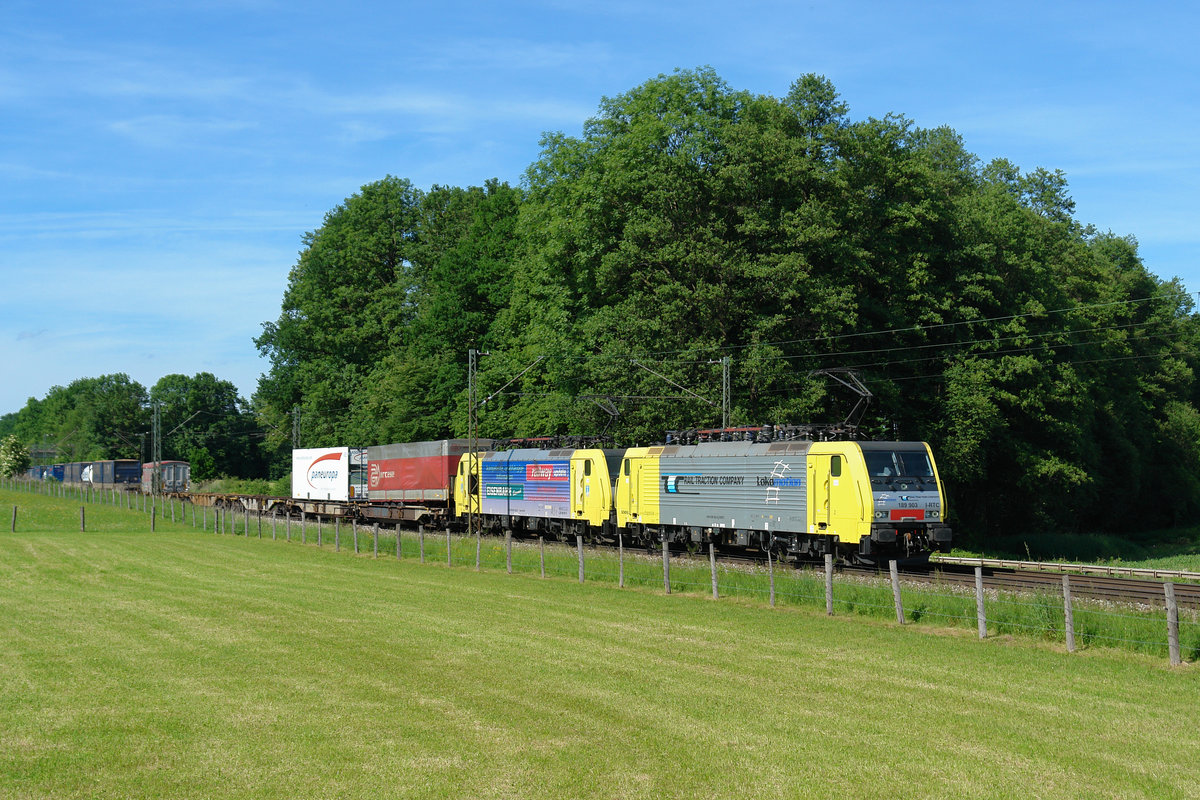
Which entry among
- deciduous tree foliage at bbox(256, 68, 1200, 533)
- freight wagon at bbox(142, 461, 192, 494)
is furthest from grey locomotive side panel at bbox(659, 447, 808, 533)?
freight wagon at bbox(142, 461, 192, 494)

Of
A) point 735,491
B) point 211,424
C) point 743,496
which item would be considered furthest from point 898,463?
point 211,424

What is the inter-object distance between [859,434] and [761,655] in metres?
14.9

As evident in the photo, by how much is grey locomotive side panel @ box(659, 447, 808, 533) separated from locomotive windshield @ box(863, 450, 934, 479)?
214 cm

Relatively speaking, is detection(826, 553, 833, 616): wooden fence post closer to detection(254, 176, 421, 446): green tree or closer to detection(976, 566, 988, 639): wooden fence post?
detection(976, 566, 988, 639): wooden fence post

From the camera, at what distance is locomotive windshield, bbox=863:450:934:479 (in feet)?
87.7

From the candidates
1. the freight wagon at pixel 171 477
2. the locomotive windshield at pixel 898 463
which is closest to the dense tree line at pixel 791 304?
the locomotive windshield at pixel 898 463

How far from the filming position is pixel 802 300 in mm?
45531

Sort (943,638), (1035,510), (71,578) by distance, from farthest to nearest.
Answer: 1. (1035,510)
2. (71,578)
3. (943,638)

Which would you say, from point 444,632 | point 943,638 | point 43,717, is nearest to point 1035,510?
point 943,638

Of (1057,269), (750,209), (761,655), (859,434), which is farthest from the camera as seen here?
(1057,269)

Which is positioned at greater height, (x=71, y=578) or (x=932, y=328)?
(x=932, y=328)

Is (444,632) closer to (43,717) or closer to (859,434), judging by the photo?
(43,717)

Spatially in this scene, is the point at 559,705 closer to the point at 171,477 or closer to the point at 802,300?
the point at 802,300

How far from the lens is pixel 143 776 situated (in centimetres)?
939
